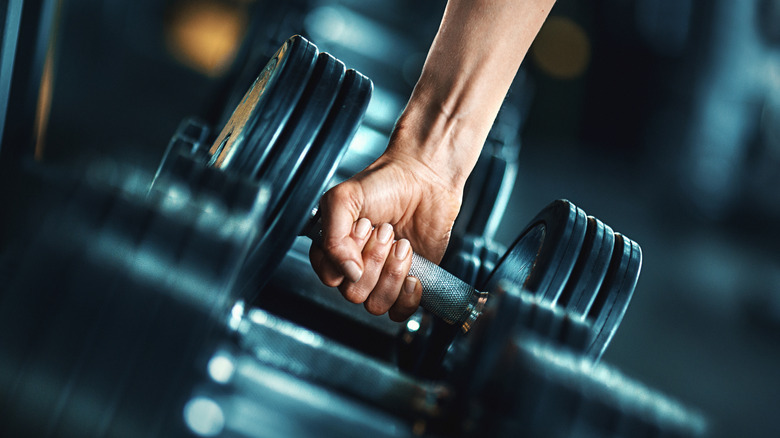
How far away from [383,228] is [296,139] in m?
0.22

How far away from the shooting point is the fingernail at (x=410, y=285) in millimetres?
935

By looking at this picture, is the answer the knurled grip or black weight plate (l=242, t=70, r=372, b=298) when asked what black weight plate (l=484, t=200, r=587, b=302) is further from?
black weight plate (l=242, t=70, r=372, b=298)

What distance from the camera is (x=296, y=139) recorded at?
2.56 feet

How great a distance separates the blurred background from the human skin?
30.1 inches

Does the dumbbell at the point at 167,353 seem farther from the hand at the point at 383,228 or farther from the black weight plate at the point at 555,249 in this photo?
the hand at the point at 383,228

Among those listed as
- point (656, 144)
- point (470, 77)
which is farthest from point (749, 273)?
point (470, 77)

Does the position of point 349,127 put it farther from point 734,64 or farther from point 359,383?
point 734,64

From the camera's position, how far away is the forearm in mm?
1053

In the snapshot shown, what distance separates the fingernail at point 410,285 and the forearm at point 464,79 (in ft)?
0.85

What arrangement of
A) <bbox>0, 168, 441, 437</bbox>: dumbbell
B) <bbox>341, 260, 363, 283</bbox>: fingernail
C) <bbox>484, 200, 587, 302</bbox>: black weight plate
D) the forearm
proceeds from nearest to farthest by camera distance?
<bbox>0, 168, 441, 437</bbox>: dumbbell, <bbox>484, 200, 587, 302</bbox>: black weight plate, <bbox>341, 260, 363, 283</bbox>: fingernail, the forearm

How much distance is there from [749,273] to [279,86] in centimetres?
392

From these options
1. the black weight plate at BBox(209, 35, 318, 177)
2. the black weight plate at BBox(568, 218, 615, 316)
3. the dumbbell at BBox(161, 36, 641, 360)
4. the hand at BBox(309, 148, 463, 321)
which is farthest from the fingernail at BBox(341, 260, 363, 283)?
the black weight plate at BBox(568, 218, 615, 316)

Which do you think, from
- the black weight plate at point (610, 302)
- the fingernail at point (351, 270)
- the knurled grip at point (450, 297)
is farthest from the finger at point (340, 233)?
the black weight plate at point (610, 302)

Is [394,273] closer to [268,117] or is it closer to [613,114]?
[268,117]
